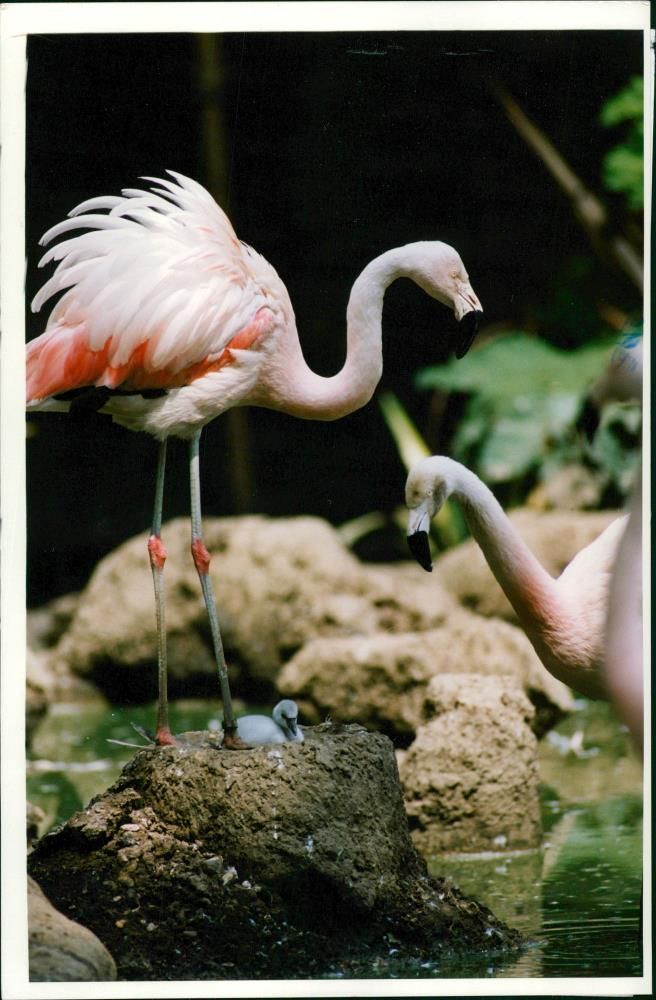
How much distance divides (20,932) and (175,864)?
0.51 m

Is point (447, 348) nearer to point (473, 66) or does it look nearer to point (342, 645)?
point (342, 645)

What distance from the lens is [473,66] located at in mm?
5430

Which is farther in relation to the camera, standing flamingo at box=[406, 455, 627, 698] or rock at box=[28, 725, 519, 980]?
standing flamingo at box=[406, 455, 627, 698]

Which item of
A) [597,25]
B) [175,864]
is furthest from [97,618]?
[597,25]

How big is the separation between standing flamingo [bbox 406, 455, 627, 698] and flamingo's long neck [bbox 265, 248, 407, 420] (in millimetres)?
529

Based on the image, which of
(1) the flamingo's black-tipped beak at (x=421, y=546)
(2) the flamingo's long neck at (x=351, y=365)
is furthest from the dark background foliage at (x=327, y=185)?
(1) the flamingo's black-tipped beak at (x=421, y=546)

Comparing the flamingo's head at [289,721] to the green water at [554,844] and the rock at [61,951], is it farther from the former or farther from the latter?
the rock at [61,951]

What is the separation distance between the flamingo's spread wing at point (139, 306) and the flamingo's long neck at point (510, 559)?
0.97 metres

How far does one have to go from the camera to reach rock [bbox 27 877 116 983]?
13.1 ft

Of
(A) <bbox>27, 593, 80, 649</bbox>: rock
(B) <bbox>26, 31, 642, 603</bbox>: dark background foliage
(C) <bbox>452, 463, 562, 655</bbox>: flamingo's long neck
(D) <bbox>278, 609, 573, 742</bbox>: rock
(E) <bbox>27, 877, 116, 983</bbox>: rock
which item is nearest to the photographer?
(E) <bbox>27, 877, 116, 983</bbox>: rock

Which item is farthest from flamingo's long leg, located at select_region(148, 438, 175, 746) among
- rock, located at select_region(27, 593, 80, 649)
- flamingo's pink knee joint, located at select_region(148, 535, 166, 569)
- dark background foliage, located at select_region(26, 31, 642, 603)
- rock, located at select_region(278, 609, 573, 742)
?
rock, located at select_region(27, 593, 80, 649)

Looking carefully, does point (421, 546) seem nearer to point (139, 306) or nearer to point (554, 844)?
point (139, 306)

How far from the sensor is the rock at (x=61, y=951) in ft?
13.1

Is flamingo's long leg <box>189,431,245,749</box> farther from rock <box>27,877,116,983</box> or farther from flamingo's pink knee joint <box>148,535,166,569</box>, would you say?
rock <box>27,877,116,983</box>
